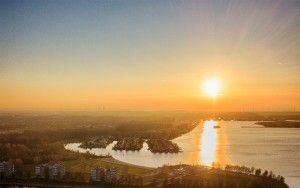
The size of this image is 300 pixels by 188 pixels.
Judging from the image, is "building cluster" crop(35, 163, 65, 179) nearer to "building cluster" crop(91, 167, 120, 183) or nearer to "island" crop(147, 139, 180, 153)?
"building cluster" crop(91, 167, 120, 183)

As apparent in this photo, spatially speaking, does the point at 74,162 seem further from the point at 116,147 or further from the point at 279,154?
the point at 279,154

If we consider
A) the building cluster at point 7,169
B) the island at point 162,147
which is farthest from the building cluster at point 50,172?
the island at point 162,147

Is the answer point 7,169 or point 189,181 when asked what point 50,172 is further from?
point 189,181

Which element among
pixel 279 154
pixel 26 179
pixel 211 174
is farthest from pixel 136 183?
pixel 279 154

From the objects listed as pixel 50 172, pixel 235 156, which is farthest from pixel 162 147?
pixel 50 172

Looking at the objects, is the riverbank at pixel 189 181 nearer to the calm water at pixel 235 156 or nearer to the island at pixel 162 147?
the calm water at pixel 235 156

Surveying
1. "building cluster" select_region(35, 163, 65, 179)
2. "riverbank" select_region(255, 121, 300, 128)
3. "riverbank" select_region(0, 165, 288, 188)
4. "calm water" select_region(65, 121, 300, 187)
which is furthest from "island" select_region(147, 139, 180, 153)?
"riverbank" select_region(255, 121, 300, 128)

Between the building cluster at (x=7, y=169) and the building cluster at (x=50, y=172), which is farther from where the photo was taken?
the building cluster at (x=7, y=169)
